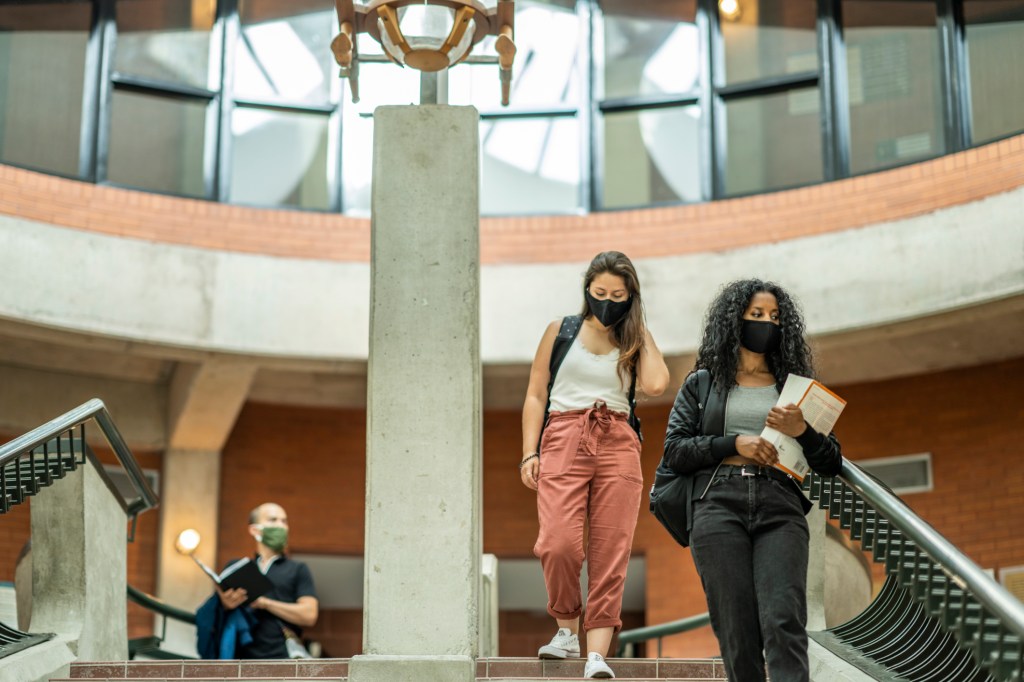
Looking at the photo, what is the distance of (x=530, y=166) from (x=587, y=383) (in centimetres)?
770

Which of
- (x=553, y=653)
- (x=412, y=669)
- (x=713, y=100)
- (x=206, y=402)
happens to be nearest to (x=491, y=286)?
(x=713, y=100)

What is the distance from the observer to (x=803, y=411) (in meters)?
4.49

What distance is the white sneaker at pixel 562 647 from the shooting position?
5711 millimetres

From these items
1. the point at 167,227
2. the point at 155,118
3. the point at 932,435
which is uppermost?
the point at 155,118

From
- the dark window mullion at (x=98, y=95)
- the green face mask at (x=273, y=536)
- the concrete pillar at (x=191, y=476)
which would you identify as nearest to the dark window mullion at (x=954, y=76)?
the concrete pillar at (x=191, y=476)

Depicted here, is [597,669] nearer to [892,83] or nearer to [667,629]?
[667,629]

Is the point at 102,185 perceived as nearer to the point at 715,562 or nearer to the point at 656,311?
the point at 656,311

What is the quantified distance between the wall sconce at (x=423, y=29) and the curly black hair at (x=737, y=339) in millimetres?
2301

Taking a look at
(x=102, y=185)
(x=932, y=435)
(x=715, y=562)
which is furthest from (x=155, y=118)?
(x=715, y=562)

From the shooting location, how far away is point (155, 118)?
13219 mm

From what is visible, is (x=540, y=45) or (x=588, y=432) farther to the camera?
(x=540, y=45)

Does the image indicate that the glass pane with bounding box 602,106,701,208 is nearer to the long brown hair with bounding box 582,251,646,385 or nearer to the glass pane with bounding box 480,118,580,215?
the glass pane with bounding box 480,118,580,215

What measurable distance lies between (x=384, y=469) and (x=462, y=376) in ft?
1.61

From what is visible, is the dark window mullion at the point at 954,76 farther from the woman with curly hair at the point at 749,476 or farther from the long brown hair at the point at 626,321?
the woman with curly hair at the point at 749,476
